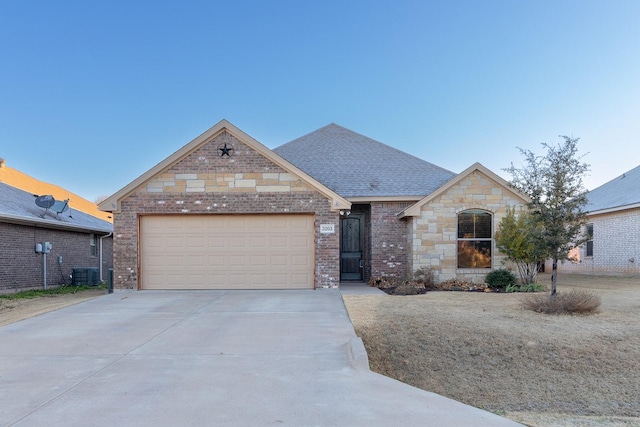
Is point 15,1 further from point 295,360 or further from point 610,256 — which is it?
point 610,256

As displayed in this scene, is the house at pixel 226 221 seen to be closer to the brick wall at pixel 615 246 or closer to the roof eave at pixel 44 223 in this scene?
the roof eave at pixel 44 223

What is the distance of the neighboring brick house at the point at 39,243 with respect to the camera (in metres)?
14.2

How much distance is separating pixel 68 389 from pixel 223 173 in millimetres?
9241

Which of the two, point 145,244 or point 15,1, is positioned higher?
point 15,1

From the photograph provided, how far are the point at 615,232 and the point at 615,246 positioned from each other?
2.23ft

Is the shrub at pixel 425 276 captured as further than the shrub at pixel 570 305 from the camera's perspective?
Yes

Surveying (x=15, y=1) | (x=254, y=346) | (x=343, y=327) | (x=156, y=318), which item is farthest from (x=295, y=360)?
(x=15, y=1)

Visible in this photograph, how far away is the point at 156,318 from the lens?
28.7ft

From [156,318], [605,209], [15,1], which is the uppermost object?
[15,1]

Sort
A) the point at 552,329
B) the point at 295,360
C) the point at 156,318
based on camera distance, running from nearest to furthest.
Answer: the point at 295,360 → the point at 552,329 → the point at 156,318

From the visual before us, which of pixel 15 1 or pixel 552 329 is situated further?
pixel 15 1

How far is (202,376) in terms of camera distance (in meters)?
5.01

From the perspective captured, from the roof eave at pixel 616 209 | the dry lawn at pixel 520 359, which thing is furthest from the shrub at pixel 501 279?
the roof eave at pixel 616 209

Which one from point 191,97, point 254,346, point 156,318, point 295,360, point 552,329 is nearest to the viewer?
point 295,360
